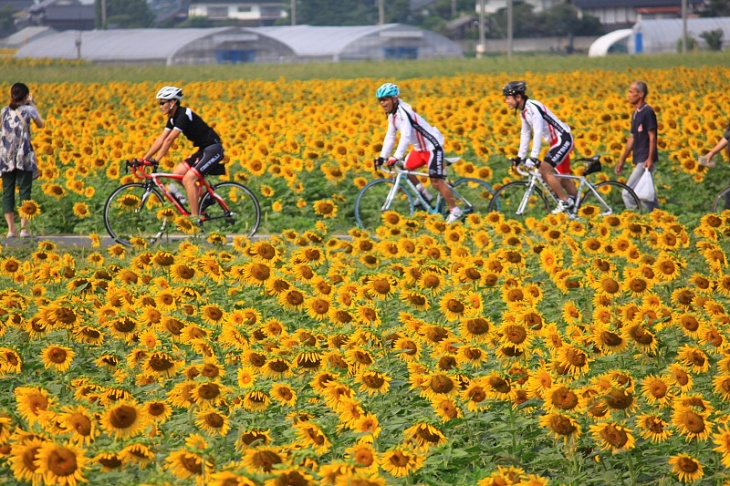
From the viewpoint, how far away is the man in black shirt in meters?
13.3

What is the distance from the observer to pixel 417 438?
15.9ft

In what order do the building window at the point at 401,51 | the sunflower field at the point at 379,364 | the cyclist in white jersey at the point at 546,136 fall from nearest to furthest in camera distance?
the sunflower field at the point at 379,364 → the cyclist in white jersey at the point at 546,136 → the building window at the point at 401,51

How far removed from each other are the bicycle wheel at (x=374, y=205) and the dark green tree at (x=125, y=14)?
351ft

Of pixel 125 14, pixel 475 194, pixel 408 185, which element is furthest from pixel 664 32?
pixel 408 185

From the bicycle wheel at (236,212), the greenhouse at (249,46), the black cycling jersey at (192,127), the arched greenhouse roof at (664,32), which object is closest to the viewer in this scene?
the black cycling jersey at (192,127)

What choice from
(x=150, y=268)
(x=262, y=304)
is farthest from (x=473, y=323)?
(x=150, y=268)

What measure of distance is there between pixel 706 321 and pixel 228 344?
2.70 metres

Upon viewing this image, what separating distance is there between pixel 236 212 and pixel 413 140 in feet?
8.53

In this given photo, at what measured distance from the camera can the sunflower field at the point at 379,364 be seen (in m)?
4.61

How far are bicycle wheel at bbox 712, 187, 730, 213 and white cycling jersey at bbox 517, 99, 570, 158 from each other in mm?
1737

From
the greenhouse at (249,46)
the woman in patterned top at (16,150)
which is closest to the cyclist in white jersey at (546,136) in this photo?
the woman in patterned top at (16,150)

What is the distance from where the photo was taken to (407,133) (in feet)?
41.7

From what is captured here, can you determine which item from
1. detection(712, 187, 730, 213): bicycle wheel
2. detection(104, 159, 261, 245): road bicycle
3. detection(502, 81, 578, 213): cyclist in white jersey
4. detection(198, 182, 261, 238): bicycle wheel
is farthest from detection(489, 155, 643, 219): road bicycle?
detection(104, 159, 261, 245): road bicycle

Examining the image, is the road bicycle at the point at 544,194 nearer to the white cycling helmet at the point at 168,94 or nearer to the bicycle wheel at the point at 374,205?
the bicycle wheel at the point at 374,205
